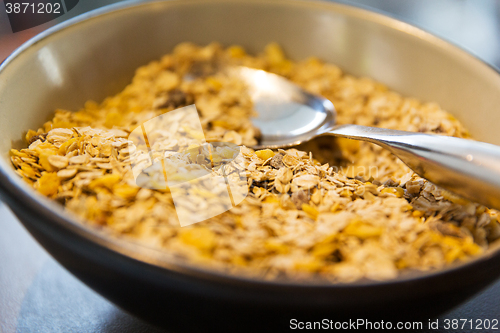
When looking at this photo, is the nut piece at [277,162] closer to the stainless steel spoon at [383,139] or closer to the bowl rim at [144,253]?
the stainless steel spoon at [383,139]

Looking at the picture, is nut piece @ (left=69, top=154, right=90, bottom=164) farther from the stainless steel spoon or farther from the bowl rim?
the stainless steel spoon

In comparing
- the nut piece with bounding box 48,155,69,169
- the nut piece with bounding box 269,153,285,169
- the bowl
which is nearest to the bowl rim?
the bowl

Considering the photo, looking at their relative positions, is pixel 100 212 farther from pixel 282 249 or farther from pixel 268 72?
pixel 268 72

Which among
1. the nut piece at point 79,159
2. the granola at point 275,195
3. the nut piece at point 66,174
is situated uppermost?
the nut piece at point 79,159

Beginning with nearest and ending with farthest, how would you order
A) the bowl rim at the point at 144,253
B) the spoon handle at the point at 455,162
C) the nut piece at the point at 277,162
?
1. the bowl rim at the point at 144,253
2. the spoon handle at the point at 455,162
3. the nut piece at the point at 277,162

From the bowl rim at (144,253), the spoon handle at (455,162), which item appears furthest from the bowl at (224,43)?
the spoon handle at (455,162)
